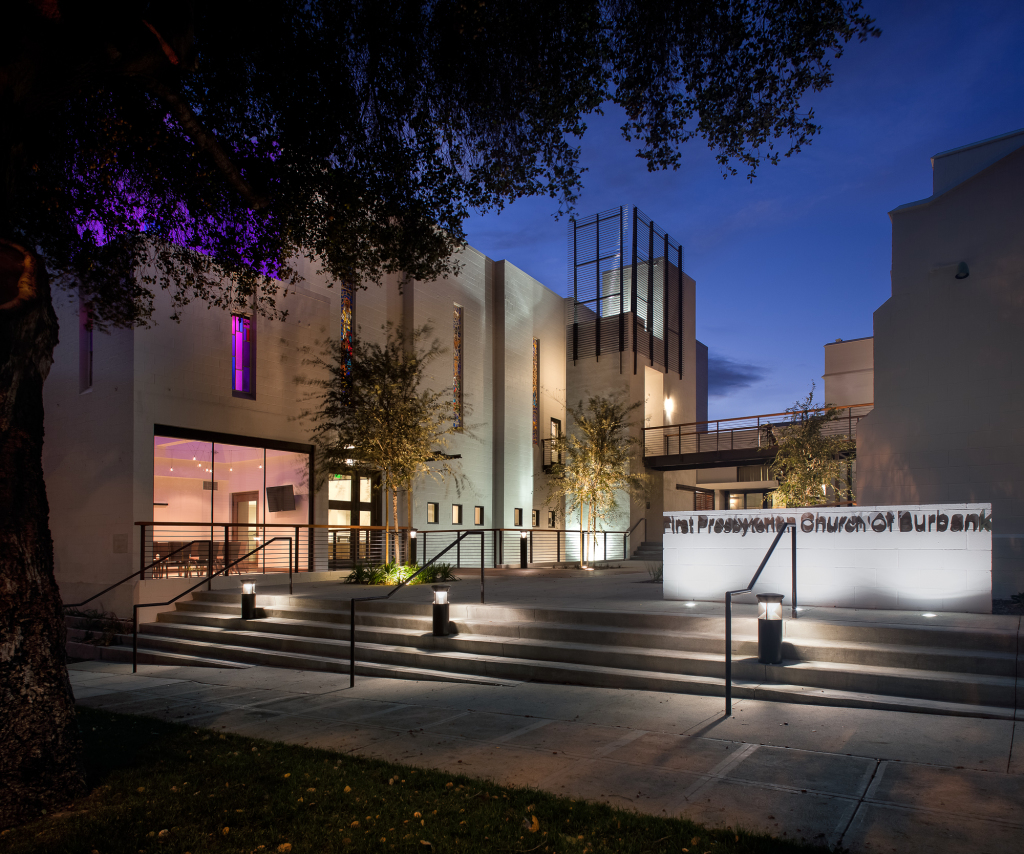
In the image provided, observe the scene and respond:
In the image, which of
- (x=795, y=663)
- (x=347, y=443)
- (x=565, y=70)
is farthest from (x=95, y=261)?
(x=795, y=663)

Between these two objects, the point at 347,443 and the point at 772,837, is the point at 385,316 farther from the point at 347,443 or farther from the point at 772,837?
the point at 772,837

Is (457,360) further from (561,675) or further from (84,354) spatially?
(561,675)

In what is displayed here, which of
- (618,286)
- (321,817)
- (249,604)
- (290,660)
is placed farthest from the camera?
(618,286)

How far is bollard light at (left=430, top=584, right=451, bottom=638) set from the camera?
9.37 metres

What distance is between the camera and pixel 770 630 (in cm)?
720

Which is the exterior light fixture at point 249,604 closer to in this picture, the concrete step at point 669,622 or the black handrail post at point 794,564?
the concrete step at point 669,622

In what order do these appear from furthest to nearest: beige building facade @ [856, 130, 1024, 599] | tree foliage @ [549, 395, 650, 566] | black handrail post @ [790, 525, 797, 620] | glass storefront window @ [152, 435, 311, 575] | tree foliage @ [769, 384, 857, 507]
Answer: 1. tree foliage @ [549, 395, 650, 566]
2. tree foliage @ [769, 384, 857, 507]
3. glass storefront window @ [152, 435, 311, 575]
4. beige building facade @ [856, 130, 1024, 599]
5. black handrail post @ [790, 525, 797, 620]

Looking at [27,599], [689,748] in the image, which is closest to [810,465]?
[689,748]

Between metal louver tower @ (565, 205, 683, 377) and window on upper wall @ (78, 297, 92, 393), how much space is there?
17433mm

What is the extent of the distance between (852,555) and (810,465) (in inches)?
386

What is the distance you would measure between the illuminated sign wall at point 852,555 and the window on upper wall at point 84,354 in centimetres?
1189

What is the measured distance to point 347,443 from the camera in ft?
56.4

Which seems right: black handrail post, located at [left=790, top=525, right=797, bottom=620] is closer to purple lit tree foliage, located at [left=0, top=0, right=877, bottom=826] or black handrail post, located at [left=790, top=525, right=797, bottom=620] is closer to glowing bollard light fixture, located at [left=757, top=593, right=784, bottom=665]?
glowing bollard light fixture, located at [left=757, top=593, right=784, bottom=665]

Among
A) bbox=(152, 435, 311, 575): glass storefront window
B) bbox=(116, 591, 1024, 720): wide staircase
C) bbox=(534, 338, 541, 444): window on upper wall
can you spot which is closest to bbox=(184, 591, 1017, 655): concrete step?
bbox=(116, 591, 1024, 720): wide staircase
